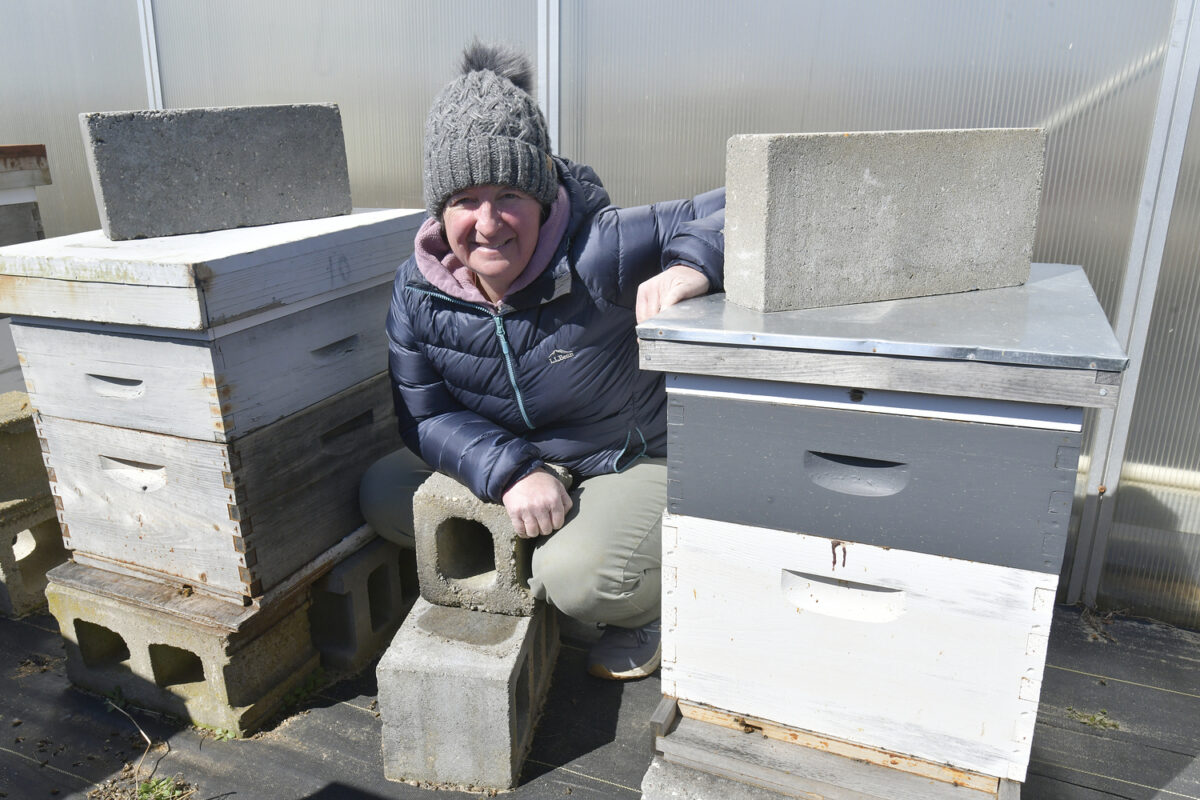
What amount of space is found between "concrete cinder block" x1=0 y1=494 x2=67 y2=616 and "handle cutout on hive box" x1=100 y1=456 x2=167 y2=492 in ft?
2.11

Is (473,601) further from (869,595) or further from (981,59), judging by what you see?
(981,59)

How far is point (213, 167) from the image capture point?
2.07 metres

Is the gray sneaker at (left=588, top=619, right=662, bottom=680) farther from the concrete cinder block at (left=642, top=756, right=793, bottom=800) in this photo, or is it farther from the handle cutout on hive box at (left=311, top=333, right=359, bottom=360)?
the handle cutout on hive box at (left=311, top=333, right=359, bottom=360)

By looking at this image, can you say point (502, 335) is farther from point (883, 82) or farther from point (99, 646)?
point (99, 646)

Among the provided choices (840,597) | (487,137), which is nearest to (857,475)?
(840,597)

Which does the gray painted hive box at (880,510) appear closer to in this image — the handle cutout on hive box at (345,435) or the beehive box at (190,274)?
the beehive box at (190,274)

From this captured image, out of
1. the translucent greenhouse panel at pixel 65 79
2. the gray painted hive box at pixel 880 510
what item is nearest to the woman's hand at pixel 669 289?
the gray painted hive box at pixel 880 510

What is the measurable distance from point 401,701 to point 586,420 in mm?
690

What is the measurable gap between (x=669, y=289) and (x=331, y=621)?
4.15ft

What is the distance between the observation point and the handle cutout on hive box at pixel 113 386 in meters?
1.80

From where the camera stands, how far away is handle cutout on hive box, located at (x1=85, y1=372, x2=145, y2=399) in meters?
1.80

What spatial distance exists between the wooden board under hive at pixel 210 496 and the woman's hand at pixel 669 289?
0.86 m

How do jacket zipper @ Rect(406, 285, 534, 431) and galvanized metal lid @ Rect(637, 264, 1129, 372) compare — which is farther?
jacket zipper @ Rect(406, 285, 534, 431)

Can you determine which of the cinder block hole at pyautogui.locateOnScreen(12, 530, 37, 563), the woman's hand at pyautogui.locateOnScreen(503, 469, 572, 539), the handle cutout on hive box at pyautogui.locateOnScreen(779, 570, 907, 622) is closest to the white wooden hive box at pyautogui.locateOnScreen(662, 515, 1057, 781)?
the handle cutout on hive box at pyautogui.locateOnScreen(779, 570, 907, 622)
